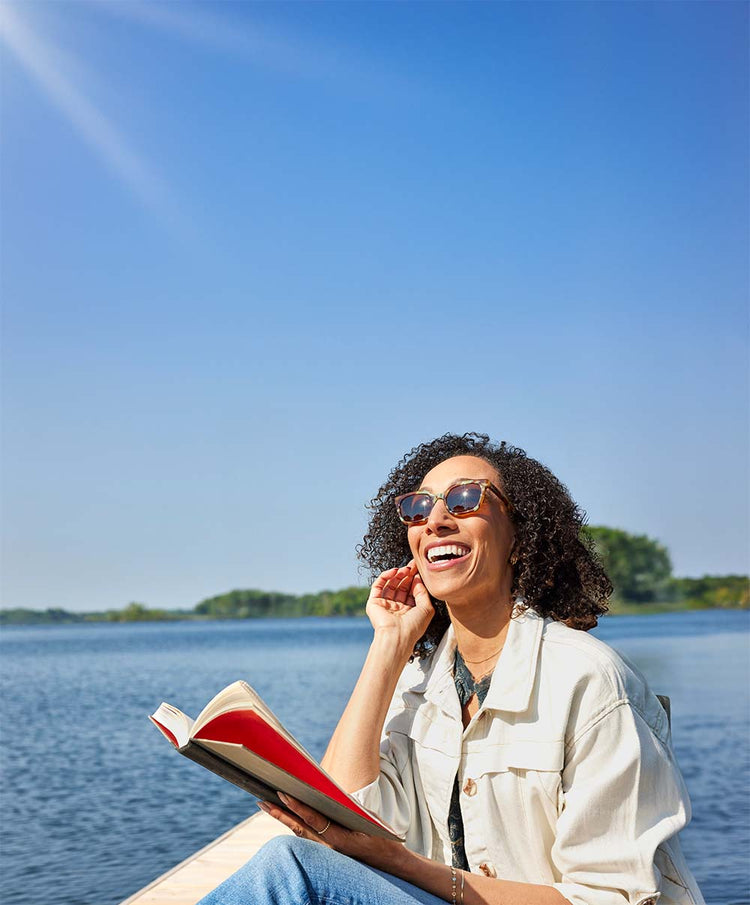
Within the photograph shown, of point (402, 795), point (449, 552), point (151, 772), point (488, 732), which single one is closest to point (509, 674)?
point (488, 732)

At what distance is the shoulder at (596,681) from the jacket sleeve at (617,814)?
0.02 m

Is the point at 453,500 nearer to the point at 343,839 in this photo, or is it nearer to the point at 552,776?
the point at 552,776

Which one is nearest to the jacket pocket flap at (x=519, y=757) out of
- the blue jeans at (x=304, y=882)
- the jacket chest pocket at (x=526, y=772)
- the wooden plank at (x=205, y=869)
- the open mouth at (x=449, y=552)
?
the jacket chest pocket at (x=526, y=772)

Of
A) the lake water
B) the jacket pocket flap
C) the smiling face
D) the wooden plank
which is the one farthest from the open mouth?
the lake water

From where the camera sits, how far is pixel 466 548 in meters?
2.65

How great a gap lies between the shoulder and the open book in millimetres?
517

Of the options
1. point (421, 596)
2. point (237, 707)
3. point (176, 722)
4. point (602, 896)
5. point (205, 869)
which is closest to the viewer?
point (237, 707)

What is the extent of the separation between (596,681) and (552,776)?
9.5 inches

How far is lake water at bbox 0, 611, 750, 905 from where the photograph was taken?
8227 mm

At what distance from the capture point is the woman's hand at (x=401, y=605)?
8.96ft

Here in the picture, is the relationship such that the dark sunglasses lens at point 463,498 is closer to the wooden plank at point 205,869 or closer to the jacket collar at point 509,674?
the jacket collar at point 509,674

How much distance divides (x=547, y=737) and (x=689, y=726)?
46.8 ft

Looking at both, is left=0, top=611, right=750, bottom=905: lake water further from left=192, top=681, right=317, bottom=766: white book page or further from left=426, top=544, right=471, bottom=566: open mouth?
left=192, top=681, right=317, bottom=766: white book page

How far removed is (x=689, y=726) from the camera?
15320 mm
